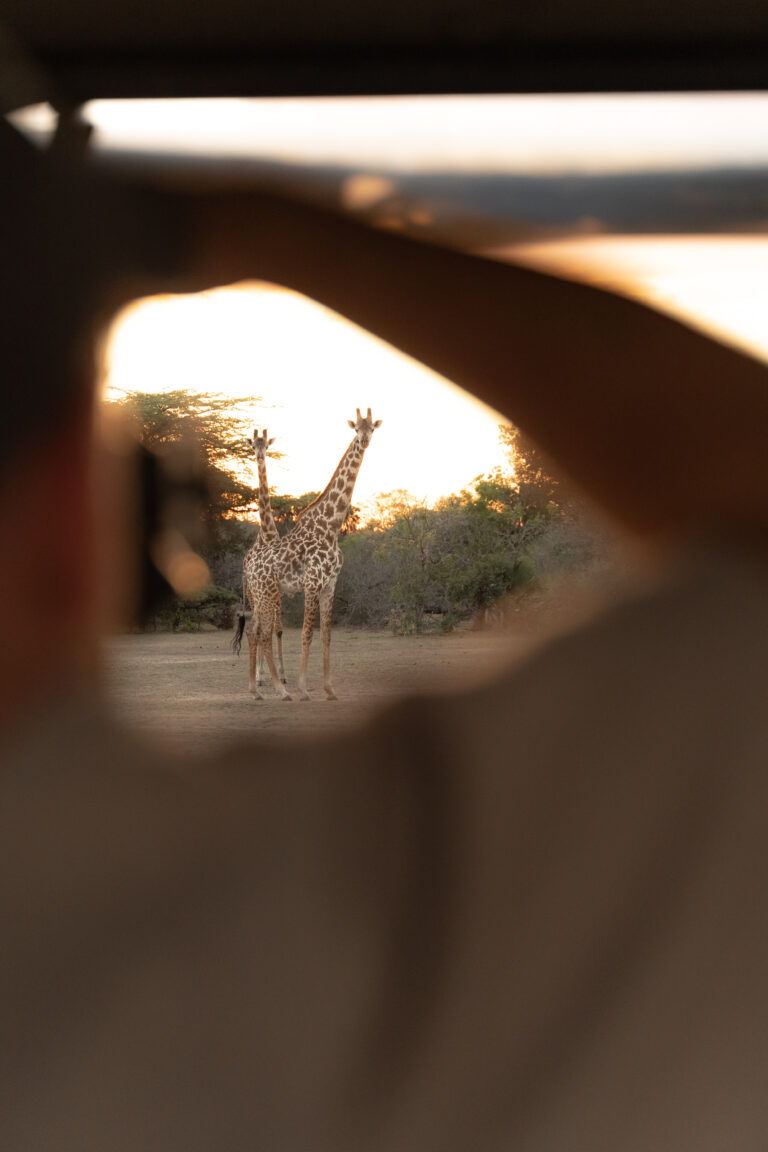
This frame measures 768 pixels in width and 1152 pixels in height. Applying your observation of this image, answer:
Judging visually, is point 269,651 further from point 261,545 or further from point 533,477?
point 533,477

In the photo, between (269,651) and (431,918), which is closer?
(431,918)

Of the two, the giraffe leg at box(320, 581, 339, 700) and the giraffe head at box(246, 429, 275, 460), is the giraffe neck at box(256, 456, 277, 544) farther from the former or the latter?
the giraffe leg at box(320, 581, 339, 700)

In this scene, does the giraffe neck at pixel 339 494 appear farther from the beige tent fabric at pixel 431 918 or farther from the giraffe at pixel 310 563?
the beige tent fabric at pixel 431 918

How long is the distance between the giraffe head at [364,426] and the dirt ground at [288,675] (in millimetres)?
423

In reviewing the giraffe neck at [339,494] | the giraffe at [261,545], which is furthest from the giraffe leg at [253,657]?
the giraffe neck at [339,494]

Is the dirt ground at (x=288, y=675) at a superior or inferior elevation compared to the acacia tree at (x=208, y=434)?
inferior

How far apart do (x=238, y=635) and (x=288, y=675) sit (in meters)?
0.15

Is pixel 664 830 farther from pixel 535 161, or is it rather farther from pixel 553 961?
pixel 535 161

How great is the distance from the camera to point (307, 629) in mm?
1980

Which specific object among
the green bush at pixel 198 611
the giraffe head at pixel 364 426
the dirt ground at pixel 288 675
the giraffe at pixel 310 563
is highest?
the giraffe head at pixel 364 426

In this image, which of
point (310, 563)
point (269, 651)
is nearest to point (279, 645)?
point (269, 651)

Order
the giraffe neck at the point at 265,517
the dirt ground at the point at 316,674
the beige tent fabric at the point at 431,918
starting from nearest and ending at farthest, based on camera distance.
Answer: the beige tent fabric at the point at 431,918 → the dirt ground at the point at 316,674 → the giraffe neck at the point at 265,517

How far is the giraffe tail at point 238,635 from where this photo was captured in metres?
2.00

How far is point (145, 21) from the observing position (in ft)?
6.05
